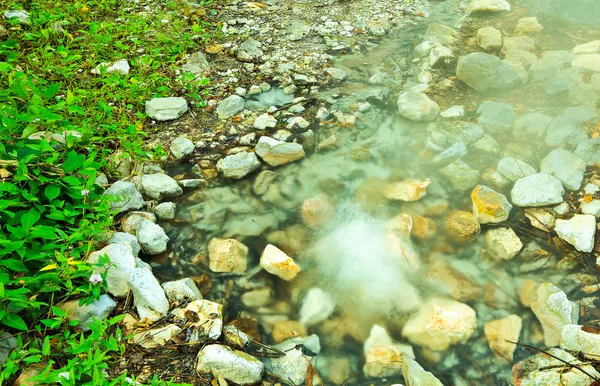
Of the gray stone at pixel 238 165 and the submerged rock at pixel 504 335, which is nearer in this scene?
the submerged rock at pixel 504 335

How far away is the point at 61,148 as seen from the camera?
313 centimetres

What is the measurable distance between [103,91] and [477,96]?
12.9 feet

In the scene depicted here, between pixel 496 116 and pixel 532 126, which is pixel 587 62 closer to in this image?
pixel 532 126

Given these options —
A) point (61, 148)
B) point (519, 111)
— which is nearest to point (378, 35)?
point (519, 111)

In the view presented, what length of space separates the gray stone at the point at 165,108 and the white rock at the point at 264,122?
0.76 meters

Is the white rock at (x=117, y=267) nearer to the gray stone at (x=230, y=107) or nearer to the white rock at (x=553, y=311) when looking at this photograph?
the gray stone at (x=230, y=107)

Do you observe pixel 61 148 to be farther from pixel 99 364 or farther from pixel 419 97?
pixel 419 97

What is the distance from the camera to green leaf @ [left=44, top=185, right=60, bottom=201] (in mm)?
2592

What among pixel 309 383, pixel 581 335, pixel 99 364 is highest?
pixel 99 364

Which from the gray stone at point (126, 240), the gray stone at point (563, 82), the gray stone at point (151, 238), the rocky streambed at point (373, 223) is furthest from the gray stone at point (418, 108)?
the gray stone at point (126, 240)

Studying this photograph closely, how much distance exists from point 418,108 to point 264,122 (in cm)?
159

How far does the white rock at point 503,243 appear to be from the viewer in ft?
10.3

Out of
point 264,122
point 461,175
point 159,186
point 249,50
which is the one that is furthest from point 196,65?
point 461,175

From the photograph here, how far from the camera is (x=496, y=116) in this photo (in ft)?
13.1
